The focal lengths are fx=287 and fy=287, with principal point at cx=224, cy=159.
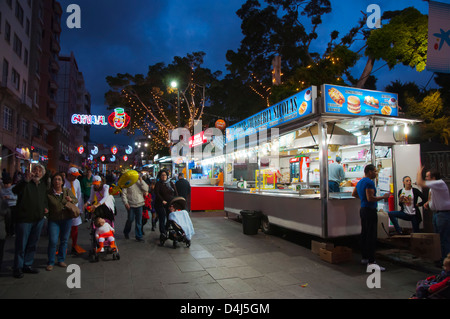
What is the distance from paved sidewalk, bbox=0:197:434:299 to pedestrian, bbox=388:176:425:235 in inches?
71.3

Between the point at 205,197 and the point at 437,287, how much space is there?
1146 centimetres

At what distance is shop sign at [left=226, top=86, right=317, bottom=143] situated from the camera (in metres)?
7.02

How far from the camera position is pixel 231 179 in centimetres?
1398

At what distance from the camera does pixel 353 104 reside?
23.0ft

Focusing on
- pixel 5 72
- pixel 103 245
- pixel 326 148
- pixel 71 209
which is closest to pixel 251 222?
pixel 326 148

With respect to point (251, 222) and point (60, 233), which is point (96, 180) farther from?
point (251, 222)

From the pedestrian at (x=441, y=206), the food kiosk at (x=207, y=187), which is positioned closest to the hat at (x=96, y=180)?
the pedestrian at (x=441, y=206)

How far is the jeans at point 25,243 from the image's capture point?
192 inches

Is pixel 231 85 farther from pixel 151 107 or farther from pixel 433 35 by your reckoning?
pixel 433 35

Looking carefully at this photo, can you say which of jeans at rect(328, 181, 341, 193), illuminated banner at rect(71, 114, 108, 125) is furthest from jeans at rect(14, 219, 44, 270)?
illuminated banner at rect(71, 114, 108, 125)

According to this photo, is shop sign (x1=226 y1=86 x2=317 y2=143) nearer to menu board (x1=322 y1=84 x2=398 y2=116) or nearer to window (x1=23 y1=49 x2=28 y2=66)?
menu board (x1=322 y1=84 x2=398 y2=116)

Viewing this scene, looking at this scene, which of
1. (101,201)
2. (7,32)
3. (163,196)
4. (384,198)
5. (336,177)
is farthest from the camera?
(7,32)

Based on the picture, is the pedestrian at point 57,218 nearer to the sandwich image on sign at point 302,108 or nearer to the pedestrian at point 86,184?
the pedestrian at point 86,184

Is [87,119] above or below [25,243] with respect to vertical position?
above
